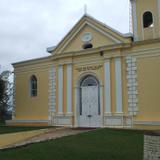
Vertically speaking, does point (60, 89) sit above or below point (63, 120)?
above

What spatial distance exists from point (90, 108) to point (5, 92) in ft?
27.4

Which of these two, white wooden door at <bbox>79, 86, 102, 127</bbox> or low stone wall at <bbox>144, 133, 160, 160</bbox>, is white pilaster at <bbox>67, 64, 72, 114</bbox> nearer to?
white wooden door at <bbox>79, 86, 102, 127</bbox>

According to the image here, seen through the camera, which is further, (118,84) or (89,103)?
(89,103)

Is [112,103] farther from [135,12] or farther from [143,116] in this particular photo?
[135,12]

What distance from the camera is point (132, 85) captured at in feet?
60.7

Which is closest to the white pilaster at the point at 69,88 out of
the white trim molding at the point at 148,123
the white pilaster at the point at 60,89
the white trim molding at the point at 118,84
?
the white pilaster at the point at 60,89

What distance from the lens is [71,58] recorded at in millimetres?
21328

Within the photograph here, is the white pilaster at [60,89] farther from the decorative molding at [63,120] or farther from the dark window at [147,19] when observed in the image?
the dark window at [147,19]

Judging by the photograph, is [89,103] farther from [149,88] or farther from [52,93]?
[149,88]

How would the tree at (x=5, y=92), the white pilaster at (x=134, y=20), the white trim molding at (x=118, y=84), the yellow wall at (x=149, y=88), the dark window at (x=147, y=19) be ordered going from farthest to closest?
1. the tree at (x=5, y=92)
2. the dark window at (x=147, y=19)
3. the white pilaster at (x=134, y=20)
4. the white trim molding at (x=118, y=84)
5. the yellow wall at (x=149, y=88)

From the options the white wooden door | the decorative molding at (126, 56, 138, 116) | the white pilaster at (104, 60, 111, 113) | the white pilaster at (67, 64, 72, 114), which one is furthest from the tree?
the decorative molding at (126, 56, 138, 116)

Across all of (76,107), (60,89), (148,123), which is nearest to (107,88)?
(76,107)

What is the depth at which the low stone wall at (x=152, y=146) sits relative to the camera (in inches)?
289

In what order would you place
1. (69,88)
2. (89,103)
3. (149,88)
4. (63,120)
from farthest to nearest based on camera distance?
(69,88) < (63,120) < (89,103) < (149,88)
